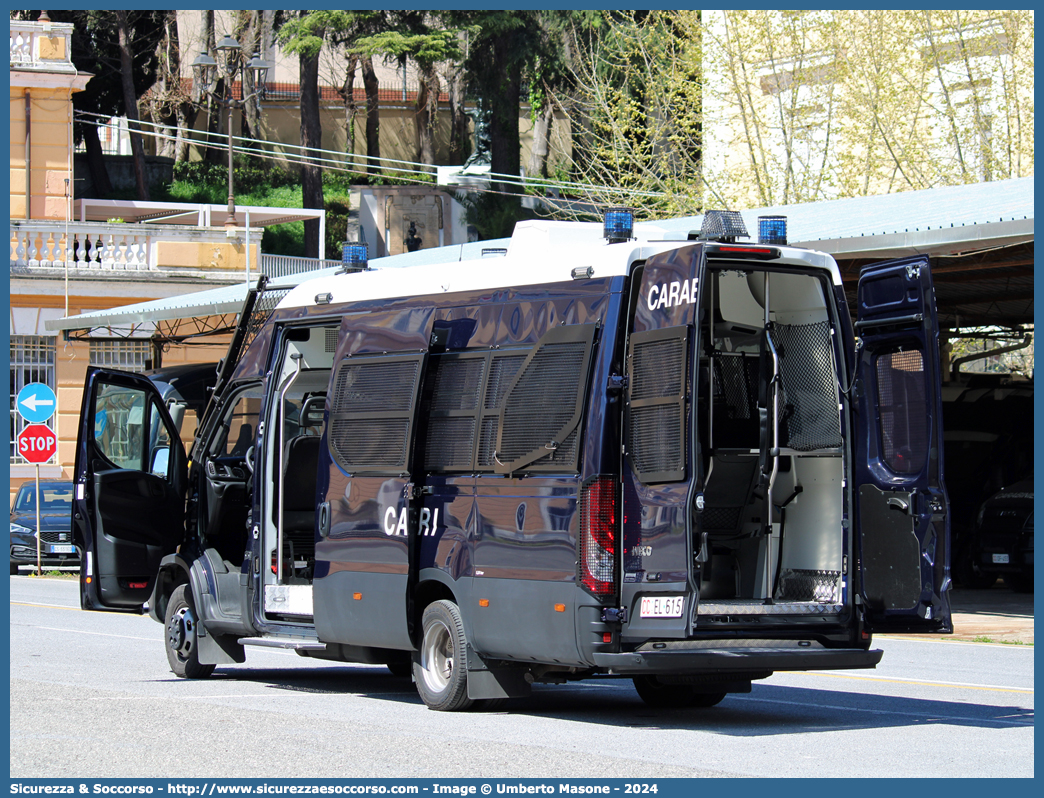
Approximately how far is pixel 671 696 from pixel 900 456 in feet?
8.12

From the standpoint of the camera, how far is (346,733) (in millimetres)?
9047

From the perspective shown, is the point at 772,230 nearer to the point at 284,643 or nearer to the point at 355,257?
the point at 355,257

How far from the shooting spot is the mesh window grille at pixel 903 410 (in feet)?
31.0

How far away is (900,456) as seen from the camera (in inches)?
376

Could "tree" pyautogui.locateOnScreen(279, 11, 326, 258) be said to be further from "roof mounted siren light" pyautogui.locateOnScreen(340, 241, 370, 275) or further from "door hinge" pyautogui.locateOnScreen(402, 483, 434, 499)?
"door hinge" pyautogui.locateOnScreen(402, 483, 434, 499)

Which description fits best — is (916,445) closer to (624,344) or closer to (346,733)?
(624,344)

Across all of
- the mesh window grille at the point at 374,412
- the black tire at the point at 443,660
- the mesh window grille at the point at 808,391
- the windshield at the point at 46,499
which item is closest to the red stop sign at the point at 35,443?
the windshield at the point at 46,499

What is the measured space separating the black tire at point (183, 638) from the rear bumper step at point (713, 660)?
4427mm

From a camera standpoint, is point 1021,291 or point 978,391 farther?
point 978,391

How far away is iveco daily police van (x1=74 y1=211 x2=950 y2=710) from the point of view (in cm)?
898

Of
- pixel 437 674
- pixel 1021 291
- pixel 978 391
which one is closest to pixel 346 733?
pixel 437 674

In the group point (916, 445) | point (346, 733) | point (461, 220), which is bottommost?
point (346, 733)

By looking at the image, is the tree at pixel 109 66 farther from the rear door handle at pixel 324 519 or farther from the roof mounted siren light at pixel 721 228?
the roof mounted siren light at pixel 721 228

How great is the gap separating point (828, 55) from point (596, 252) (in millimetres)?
23876
